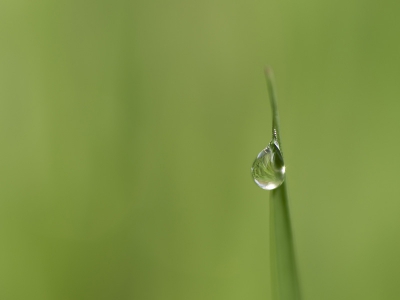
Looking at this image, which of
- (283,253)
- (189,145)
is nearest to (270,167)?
(283,253)

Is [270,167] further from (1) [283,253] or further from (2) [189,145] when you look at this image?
(2) [189,145]

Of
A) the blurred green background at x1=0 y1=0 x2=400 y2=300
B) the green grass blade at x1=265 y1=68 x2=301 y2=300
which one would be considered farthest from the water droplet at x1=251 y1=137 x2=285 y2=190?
the blurred green background at x1=0 y1=0 x2=400 y2=300

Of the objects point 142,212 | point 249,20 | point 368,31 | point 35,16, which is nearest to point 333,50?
point 368,31

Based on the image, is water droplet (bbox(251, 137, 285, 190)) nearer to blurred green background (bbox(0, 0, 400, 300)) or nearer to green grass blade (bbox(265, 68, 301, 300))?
green grass blade (bbox(265, 68, 301, 300))

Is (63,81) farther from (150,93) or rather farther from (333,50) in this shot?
(333,50)

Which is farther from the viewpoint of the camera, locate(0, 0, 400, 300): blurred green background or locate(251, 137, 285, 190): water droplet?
locate(0, 0, 400, 300): blurred green background

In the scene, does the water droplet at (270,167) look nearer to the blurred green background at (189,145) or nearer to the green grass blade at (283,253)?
the green grass blade at (283,253)

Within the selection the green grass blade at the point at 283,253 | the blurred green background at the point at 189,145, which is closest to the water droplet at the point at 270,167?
the green grass blade at the point at 283,253
